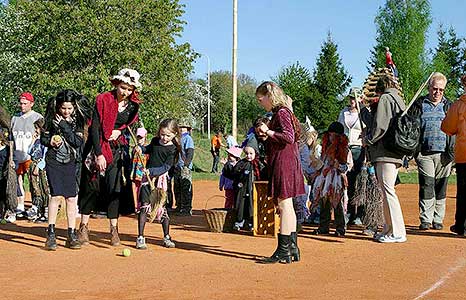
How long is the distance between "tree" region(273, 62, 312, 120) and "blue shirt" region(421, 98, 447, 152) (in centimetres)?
3697

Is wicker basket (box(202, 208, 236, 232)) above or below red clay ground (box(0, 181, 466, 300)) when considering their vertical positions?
above

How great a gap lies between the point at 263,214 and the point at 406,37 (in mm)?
50381

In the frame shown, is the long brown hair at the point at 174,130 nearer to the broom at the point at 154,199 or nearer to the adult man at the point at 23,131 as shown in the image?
the broom at the point at 154,199

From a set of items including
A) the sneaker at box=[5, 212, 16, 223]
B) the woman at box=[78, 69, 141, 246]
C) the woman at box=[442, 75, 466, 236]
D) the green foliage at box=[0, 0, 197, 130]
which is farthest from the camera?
the green foliage at box=[0, 0, 197, 130]

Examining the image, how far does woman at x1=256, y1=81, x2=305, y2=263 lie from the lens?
7855 millimetres

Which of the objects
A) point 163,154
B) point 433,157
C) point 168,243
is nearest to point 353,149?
point 433,157

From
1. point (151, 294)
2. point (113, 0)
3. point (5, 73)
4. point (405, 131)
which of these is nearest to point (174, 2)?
point (113, 0)

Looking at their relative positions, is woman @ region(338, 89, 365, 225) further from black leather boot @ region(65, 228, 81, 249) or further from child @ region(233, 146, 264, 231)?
black leather boot @ region(65, 228, 81, 249)

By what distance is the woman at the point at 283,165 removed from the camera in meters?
7.86

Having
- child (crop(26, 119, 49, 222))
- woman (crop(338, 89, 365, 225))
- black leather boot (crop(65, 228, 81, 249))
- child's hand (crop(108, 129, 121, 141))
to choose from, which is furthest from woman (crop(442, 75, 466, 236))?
child (crop(26, 119, 49, 222))

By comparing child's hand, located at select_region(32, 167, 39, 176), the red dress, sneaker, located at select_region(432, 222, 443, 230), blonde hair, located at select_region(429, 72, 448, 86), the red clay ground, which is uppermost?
blonde hair, located at select_region(429, 72, 448, 86)

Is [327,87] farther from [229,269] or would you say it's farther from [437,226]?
[229,269]

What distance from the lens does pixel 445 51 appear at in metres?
61.6

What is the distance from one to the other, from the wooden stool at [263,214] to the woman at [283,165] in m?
2.09
